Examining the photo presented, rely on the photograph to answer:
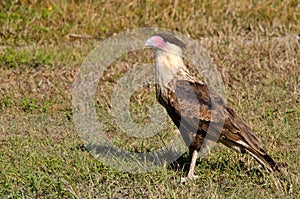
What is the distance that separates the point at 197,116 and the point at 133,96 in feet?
7.28

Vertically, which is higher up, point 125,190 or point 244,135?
point 244,135

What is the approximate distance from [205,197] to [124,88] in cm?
320

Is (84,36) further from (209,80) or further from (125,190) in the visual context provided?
(125,190)

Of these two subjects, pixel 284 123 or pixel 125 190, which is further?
pixel 284 123

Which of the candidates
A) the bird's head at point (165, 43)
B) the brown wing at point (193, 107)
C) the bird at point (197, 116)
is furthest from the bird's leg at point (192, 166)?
the bird's head at point (165, 43)

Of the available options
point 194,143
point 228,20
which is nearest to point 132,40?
point 228,20

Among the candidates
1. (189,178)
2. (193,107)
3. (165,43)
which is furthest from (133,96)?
(189,178)

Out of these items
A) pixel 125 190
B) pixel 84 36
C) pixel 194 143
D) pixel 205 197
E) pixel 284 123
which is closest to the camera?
pixel 205 197

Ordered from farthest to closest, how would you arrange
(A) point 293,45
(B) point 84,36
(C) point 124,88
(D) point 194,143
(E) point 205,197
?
(B) point 84,36
(A) point 293,45
(C) point 124,88
(D) point 194,143
(E) point 205,197

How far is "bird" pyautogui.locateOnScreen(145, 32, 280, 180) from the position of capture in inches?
209

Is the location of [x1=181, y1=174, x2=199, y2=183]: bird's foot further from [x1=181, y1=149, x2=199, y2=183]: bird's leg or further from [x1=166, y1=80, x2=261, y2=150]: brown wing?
[x1=166, y1=80, x2=261, y2=150]: brown wing

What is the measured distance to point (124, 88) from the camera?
7.73m

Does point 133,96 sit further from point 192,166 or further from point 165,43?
point 192,166

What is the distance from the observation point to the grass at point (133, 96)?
5062 millimetres
